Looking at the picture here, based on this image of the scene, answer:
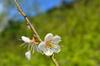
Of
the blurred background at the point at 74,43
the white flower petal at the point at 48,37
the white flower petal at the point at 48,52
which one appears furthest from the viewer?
the blurred background at the point at 74,43

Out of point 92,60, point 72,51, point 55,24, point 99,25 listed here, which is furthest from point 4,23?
point 92,60

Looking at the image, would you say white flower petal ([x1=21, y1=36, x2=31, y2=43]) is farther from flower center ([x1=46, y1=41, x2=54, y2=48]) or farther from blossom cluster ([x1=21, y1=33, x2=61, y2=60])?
flower center ([x1=46, y1=41, x2=54, y2=48])

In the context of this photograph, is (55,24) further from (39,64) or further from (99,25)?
(39,64)

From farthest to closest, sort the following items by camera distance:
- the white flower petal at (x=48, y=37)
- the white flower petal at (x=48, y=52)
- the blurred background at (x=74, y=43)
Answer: the blurred background at (x=74, y=43) < the white flower petal at (x=48, y=37) < the white flower petal at (x=48, y=52)

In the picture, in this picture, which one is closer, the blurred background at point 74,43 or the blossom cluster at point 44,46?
the blossom cluster at point 44,46

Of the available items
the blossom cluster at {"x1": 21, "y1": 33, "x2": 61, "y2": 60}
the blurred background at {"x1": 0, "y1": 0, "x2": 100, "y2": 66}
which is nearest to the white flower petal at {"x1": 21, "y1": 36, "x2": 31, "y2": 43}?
the blossom cluster at {"x1": 21, "y1": 33, "x2": 61, "y2": 60}

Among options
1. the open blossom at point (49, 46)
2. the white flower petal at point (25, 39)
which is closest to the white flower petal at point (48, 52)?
the open blossom at point (49, 46)

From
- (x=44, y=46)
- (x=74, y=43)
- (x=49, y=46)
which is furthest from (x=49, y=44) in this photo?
(x=74, y=43)

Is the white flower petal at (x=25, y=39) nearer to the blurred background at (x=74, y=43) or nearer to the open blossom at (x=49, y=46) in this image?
the open blossom at (x=49, y=46)

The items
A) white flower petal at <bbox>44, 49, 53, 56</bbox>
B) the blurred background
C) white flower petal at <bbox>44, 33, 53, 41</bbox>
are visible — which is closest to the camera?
white flower petal at <bbox>44, 49, 53, 56</bbox>
